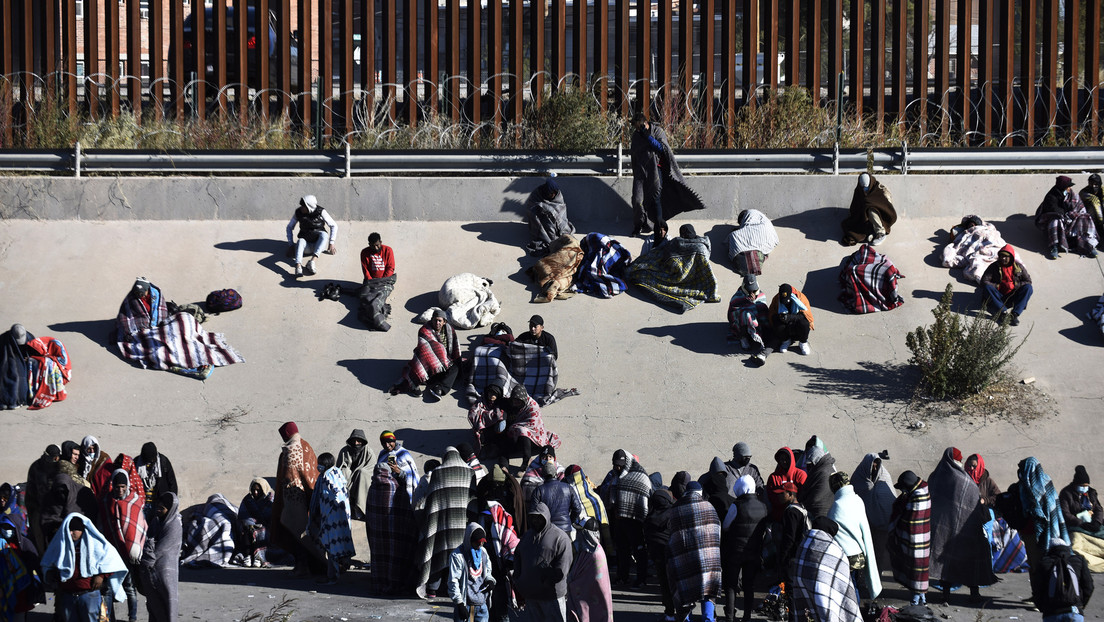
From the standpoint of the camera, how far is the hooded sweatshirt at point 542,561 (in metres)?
8.40

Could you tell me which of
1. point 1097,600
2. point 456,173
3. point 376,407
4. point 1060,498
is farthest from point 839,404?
point 456,173

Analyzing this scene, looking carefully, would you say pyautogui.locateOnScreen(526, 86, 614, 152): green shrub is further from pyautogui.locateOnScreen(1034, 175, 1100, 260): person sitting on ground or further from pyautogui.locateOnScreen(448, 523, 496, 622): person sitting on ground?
pyautogui.locateOnScreen(448, 523, 496, 622): person sitting on ground

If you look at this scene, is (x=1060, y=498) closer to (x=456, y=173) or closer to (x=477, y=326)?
(x=477, y=326)

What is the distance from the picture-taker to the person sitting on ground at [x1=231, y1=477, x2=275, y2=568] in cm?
1095

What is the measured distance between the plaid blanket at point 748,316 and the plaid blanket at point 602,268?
1.58 metres

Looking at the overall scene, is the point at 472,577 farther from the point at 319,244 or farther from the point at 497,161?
the point at 497,161

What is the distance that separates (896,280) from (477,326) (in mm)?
5056

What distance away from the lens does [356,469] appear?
11.5 m

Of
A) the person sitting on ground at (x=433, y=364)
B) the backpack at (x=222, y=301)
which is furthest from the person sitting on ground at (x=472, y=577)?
the backpack at (x=222, y=301)

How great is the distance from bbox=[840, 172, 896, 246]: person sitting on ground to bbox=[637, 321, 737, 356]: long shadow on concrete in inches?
100.0

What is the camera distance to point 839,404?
44.1 ft

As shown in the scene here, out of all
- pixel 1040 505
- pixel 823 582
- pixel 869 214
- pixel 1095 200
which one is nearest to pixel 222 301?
pixel 869 214

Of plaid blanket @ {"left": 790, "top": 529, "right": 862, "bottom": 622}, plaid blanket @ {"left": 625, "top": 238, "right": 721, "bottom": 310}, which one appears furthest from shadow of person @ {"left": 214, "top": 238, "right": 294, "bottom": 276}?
plaid blanket @ {"left": 790, "top": 529, "right": 862, "bottom": 622}

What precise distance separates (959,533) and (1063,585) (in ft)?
6.03
